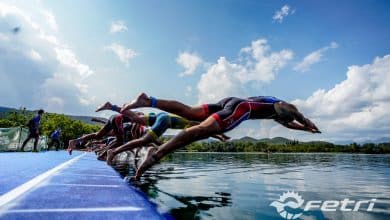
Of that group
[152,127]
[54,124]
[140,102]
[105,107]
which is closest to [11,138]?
[105,107]

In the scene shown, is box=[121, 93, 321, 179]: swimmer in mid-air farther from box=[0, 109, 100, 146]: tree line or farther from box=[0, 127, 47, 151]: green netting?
box=[0, 109, 100, 146]: tree line

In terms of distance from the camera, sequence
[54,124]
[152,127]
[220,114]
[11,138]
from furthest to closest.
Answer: [54,124] < [11,138] < [152,127] < [220,114]

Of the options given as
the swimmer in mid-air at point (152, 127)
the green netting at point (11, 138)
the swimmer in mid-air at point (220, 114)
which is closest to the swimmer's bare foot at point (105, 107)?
the swimmer in mid-air at point (152, 127)

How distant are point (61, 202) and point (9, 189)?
0.83 meters

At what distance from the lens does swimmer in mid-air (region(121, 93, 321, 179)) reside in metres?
3.58

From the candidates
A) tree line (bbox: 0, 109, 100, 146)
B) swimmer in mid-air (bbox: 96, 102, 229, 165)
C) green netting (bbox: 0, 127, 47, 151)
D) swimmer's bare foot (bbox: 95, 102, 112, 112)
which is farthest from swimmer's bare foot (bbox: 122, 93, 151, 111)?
tree line (bbox: 0, 109, 100, 146)

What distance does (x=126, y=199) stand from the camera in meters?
2.77

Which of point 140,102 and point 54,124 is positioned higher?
point 54,124

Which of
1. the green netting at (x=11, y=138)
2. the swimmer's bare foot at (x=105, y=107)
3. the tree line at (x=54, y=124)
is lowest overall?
the green netting at (x=11, y=138)

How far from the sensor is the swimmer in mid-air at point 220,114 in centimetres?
358

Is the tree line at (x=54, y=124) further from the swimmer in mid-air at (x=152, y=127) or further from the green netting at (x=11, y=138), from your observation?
the swimmer in mid-air at (x=152, y=127)

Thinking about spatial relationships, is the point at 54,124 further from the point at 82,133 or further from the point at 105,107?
the point at 105,107

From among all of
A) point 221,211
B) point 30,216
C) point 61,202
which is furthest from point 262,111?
point 30,216

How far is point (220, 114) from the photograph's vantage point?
12.3ft
